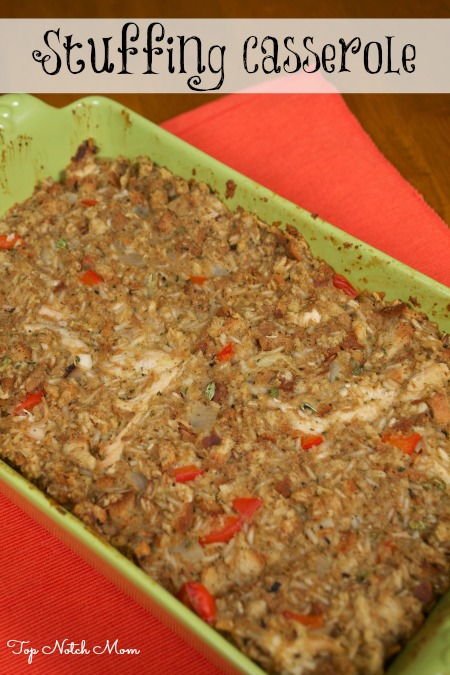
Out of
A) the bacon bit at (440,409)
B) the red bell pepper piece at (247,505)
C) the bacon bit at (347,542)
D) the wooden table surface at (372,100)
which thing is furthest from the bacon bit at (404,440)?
the wooden table surface at (372,100)

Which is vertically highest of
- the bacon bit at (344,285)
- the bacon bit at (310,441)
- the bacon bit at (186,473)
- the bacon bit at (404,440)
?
the bacon bit at (344,285)

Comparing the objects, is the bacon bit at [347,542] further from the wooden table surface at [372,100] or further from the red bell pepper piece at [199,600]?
the wooden table surface at [372,100]

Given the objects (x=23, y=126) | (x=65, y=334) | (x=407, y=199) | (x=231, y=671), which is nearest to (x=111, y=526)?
(x=231, y=671)

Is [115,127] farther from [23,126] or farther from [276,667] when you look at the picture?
[276,667]

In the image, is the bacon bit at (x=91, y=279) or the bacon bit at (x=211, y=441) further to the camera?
the bacon bit at (x=91, y=279)

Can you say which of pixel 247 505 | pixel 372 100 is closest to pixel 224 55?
pixel 372 100

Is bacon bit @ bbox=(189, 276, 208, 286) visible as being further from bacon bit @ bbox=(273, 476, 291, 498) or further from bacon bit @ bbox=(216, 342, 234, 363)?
bacon bit @ bbox=(273, 476, 291, 498)

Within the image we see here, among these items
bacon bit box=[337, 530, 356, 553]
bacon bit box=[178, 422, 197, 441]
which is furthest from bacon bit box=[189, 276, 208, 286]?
bacon bit box=[337, 530, 356, 553]

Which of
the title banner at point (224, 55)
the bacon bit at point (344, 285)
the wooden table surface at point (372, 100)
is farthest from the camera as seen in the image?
the title banner at point (224, 55)
